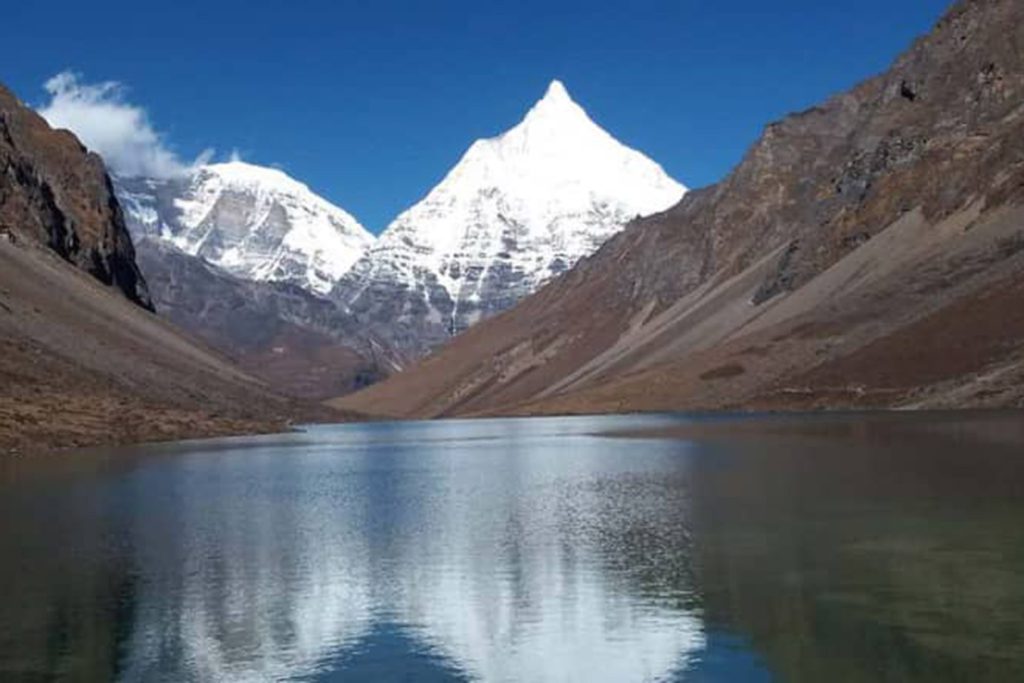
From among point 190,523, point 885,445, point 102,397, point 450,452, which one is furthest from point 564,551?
point 102,397

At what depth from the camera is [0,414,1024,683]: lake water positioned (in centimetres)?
3309

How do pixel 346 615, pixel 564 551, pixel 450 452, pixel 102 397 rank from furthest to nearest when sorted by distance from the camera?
pixel 102 397
pixel 450 452
pixel 564 551
pixel 346 615

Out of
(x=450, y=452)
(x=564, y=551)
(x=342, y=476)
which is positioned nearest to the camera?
(x=564, y=551)

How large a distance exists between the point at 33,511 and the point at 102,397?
97.1m

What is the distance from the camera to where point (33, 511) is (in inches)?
2714

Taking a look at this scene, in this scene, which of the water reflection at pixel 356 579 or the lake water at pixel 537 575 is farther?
the water reflection at pixel 356 579

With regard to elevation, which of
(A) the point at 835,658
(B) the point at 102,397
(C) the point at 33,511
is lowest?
(A) the point at 835,658

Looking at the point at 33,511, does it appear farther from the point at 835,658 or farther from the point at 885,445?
the point at 885,445

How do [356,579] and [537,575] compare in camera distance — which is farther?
[356,579]

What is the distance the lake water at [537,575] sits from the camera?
33.1m

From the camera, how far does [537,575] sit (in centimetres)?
4612

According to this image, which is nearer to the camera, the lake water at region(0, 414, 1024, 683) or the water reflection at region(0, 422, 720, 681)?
the lake water at region(0, 414, 1024, 683)

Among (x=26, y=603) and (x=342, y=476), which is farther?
(x=342, y=476)

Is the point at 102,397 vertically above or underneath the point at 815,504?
above
